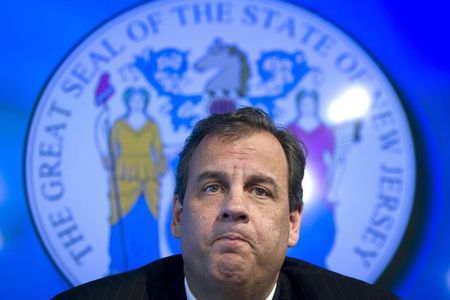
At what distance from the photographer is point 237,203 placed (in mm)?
1595

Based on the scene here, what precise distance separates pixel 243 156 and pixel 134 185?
86 cm

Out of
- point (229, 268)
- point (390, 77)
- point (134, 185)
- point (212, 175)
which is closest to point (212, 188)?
point (212, 175)

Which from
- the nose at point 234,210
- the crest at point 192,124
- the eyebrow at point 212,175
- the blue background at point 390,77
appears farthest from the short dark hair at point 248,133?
the blue background at point 390,77

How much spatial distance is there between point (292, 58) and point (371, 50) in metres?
0.36

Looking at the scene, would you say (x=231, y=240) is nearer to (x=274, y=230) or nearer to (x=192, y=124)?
(x=274, y=230)

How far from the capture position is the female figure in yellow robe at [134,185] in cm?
241

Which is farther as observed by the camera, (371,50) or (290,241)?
(371,50)

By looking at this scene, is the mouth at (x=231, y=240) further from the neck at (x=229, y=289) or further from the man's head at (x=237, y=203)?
the neck at (x=229, y=289)

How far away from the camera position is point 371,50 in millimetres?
2545

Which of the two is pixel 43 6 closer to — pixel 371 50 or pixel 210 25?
pixel 210 25

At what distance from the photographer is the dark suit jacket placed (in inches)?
72.0

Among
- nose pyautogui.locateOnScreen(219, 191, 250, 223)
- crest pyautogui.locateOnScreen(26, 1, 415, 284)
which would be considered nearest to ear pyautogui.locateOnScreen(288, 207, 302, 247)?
nose pyautogui.locateOnScreen(219, 191, 250, 223)

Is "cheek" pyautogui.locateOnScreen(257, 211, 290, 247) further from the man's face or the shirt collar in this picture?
the shirt collar

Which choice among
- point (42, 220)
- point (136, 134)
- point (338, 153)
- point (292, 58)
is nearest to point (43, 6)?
point (136, 134)
